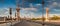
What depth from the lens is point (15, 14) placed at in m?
5.96

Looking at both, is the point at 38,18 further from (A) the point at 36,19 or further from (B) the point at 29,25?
(B) the point at 29,25

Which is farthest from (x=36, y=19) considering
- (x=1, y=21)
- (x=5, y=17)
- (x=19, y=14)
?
(x=1, y=21)

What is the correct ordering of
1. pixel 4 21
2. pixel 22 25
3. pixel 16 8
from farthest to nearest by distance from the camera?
pixel 4 21 → pixel 16 8 → pixel 22 25

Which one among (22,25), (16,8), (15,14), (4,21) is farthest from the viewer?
(4,21)

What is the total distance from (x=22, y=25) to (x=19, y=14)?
1615mm

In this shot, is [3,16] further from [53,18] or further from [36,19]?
[53,18]

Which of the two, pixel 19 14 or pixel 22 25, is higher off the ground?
pixel 19 14

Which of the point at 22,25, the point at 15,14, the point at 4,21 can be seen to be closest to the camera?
the point at 22,25

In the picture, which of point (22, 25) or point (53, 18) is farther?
point (53, 18)

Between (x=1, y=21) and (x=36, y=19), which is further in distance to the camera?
(x=1, y=21)

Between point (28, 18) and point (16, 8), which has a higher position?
point (16, 8)

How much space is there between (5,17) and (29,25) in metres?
2.05

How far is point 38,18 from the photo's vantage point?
239 inches

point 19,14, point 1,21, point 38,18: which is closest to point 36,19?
point 38,18
